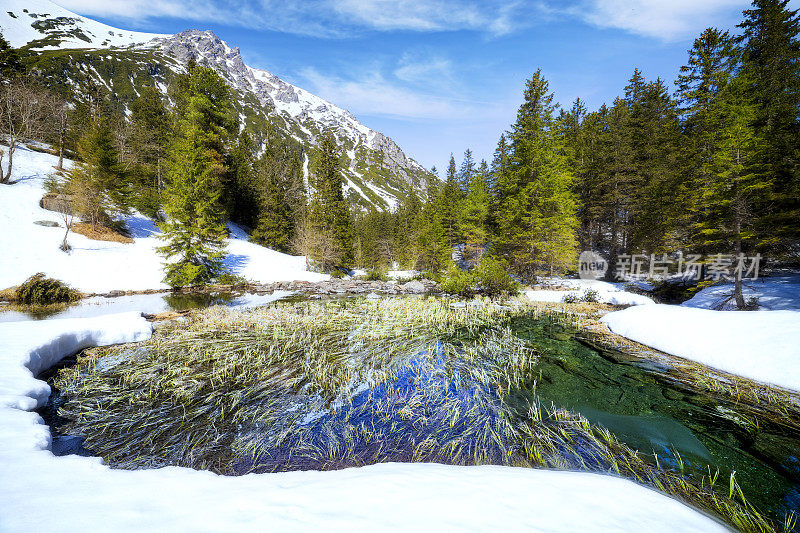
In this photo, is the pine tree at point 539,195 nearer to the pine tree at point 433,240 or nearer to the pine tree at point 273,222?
the pine tree at point 433,240

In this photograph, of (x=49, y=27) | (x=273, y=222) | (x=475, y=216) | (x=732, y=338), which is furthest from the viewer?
(x=49, y=27)

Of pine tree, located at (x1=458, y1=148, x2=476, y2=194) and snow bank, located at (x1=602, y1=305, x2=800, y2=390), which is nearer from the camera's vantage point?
snow bank, located at (x1=602, y1=305, x2=800, y2=390)

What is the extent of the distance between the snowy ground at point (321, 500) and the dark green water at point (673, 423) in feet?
7.32

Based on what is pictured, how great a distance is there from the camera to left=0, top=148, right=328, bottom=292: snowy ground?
59.0 feet

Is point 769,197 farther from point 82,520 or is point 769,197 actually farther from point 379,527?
point 82,520

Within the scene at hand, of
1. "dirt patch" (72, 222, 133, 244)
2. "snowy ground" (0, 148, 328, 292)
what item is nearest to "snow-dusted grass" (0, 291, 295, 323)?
"snowy ground" (0, 148, 328, 292)

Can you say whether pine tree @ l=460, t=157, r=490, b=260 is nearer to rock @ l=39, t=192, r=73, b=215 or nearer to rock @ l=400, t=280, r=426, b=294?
rock @ l=400, t=280, r=426, b=294

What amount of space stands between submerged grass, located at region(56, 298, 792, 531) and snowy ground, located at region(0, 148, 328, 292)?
51.8ft

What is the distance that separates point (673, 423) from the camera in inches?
216

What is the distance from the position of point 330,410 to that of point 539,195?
2310 centimetres

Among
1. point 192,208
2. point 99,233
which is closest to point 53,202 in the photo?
point 99,233

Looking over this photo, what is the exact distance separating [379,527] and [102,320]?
12971 millimetres

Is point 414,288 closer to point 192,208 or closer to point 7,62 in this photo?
point 192,208

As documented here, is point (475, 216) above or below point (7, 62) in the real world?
below
